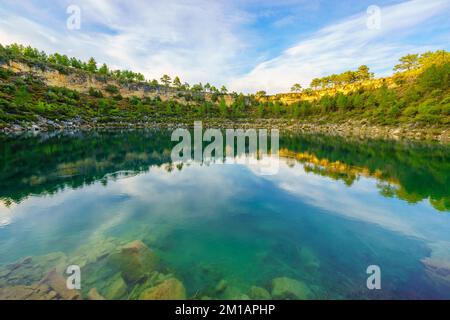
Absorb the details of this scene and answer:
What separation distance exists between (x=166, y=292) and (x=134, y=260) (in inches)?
76.2

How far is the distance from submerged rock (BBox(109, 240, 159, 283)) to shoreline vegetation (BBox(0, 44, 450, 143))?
167ft

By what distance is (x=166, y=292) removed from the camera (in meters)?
5.62

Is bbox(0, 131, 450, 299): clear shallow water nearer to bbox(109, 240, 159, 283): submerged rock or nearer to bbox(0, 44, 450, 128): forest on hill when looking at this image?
bbox(109, 240, 159, 283): submerged rock

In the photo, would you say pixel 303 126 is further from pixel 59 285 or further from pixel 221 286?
pixel 59 285

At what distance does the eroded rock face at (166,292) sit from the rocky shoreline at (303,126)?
4919 cm

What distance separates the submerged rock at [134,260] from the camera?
639 cm

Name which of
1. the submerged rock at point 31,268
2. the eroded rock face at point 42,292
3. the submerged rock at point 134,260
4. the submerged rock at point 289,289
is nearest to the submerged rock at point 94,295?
the eroded rock face at point 42,292

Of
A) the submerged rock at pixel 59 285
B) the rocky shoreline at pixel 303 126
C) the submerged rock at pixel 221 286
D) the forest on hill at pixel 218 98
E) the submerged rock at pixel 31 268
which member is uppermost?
the forest on hill at pixel 218 98

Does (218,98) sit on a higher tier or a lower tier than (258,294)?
higher

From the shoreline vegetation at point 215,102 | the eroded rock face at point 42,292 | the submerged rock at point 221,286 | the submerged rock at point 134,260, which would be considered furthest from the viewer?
the shoreline vegetation at point 215,102

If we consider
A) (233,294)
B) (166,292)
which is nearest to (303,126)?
(233,294)

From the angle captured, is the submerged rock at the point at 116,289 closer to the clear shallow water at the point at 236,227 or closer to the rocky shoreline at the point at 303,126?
the clear shallow water at the point at 236,227
